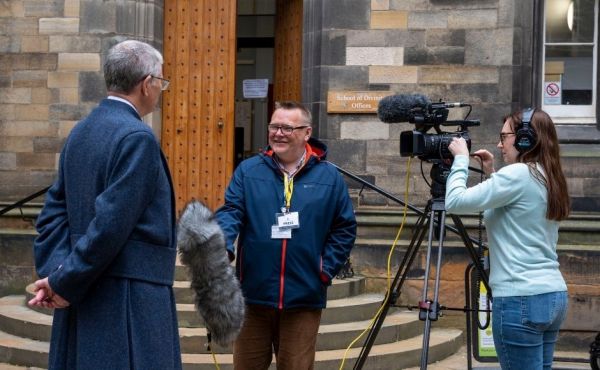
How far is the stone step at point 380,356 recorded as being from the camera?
7.21 meters

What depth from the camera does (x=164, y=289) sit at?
3.59 metres

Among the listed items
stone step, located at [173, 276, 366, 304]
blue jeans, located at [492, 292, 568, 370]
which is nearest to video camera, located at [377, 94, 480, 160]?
blue jeans, located at [492, 292, 568, 370]

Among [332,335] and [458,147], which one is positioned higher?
[458,147]

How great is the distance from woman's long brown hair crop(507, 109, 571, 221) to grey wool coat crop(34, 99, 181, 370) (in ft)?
5.29

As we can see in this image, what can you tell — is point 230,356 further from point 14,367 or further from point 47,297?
point 47,297

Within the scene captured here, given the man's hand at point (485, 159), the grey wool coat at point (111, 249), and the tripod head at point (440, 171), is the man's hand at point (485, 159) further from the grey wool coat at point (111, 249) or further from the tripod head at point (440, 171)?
the grey wool coat at point (111, 249)

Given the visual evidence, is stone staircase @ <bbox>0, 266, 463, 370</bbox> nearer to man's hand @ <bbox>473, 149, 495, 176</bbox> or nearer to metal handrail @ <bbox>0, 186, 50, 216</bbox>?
metal handrail @ <bbox>0, 186, 50, 216</bbox>

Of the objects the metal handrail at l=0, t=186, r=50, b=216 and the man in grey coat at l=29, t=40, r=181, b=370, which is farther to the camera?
the metal handrail at l=0, t=186, r=50, b=216

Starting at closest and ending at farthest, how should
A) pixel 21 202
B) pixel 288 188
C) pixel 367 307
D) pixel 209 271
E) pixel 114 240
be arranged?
1. pixel 114 240
2. pixel 209 271
3. pixel 288 188
4. pixel 367 307
5. pixel 21 202

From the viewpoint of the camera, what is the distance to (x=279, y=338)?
15.5 feet

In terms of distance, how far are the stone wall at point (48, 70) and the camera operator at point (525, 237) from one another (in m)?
6.19

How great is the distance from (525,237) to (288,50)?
6772mm

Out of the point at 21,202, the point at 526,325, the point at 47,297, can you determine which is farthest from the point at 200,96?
the point at 47,297

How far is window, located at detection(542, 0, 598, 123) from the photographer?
994 centimetres
